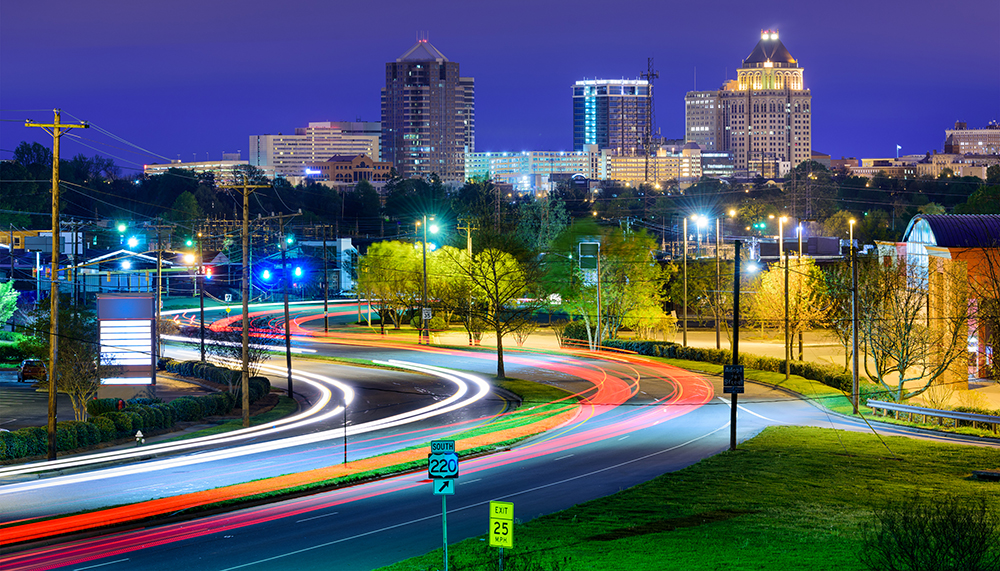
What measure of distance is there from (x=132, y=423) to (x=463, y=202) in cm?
15802

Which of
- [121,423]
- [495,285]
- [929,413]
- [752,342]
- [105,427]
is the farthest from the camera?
[752,342]

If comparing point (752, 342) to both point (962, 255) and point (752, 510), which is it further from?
point (752, 510)

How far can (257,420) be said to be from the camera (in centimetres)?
3834

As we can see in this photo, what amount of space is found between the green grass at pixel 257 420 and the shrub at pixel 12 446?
4.73m

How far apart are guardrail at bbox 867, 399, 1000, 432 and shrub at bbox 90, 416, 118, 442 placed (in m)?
30.8

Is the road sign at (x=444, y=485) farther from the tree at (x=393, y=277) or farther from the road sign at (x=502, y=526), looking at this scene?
the tree at (x=393, y=277)

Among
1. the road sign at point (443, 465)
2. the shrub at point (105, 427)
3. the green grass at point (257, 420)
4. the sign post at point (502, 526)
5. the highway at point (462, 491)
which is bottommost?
the green grass at point (257, 420)

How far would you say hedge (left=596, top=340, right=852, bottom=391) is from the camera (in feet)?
152

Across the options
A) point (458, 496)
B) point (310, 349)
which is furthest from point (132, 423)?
point (310, 349)

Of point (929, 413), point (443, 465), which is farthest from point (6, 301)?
point (929, 413)

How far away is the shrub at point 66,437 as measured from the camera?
31.1 m

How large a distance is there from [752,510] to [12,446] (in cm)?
2357

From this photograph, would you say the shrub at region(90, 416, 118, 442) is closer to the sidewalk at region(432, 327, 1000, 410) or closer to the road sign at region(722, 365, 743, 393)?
the road sign at region(722, 365, 743, 393)

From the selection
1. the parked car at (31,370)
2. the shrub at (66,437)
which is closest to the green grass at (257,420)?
the shrub at (66,437)
